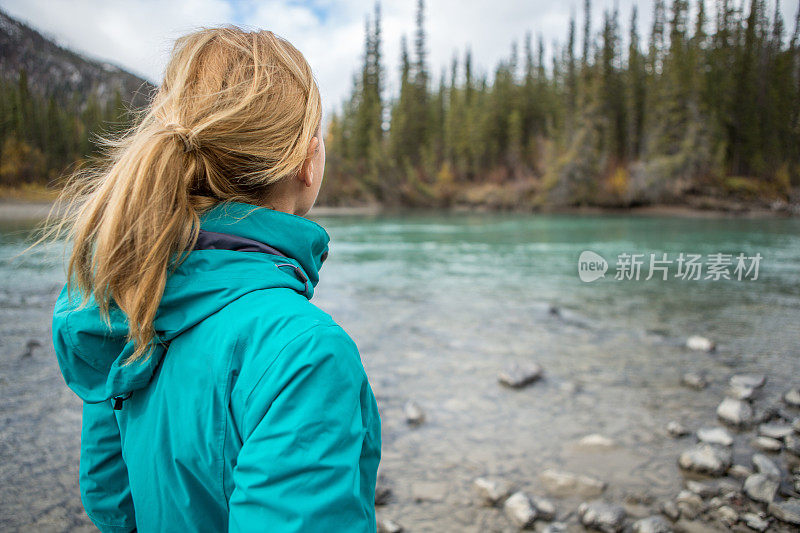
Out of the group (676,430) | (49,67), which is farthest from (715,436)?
(49,67)

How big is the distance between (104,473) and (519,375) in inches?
166

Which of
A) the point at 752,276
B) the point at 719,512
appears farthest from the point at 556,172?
the point at 719,512

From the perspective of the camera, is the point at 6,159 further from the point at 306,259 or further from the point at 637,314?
the point at 306,259

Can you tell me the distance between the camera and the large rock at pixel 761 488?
2.73 metres

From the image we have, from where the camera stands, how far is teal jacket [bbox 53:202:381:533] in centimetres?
69

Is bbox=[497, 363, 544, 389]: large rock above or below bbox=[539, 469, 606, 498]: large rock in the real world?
above

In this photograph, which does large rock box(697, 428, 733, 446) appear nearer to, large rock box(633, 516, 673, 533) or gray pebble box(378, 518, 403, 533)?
large rock box(633, 516, 673, 533)

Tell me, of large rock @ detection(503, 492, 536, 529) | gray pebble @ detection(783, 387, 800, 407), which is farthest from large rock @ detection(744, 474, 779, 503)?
gray pebble @ detection(783, 387, 800, 407)

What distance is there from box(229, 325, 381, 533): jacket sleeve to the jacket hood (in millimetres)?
163

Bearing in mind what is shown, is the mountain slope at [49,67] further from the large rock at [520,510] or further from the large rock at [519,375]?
the large rock at [520,510]

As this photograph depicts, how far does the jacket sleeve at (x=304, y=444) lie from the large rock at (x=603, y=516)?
2346 millimetres

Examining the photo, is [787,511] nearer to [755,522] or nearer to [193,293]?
[755,522]

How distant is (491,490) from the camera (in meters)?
2.95
